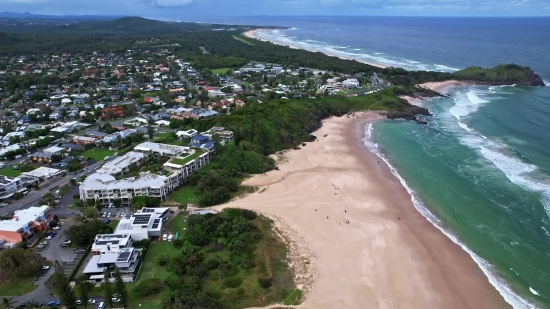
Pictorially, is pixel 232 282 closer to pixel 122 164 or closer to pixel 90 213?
pixel 90 213

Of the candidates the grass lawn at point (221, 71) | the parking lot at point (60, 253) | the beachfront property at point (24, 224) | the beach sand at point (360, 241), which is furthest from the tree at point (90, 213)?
the grass lawn at point (221, 71)

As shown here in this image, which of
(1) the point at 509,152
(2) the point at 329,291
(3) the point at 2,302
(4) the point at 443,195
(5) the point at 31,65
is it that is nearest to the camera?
(3) the point at 2,302

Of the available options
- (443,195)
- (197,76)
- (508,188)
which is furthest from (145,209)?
(197,76)

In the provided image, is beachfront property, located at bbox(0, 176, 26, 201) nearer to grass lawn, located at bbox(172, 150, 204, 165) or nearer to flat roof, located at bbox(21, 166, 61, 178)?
flat roof, located at bbox(21, 166, 61, 178)

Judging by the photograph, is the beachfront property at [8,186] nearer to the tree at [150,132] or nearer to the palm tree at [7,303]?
the palm tree at [7,303]

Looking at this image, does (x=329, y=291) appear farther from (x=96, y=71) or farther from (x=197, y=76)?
(x=96, y=71)

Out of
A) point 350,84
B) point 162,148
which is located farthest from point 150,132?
point 350,84
